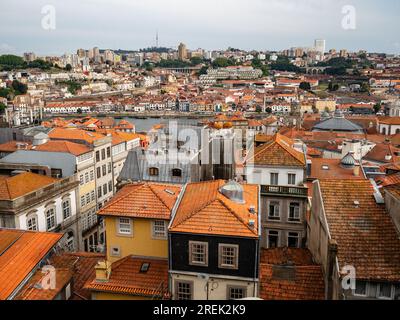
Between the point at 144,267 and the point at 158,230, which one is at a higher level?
the point at 158,230

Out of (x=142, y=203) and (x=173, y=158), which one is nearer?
(x=142, y=203)

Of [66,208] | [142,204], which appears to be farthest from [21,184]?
[142,204]

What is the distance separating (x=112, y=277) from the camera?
34.7ft

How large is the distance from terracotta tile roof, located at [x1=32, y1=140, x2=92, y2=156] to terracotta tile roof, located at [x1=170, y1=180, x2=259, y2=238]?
1151 cm

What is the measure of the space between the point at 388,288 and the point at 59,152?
1631 centimetres

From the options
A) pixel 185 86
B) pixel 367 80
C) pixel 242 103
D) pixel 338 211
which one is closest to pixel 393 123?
pixel 338 211

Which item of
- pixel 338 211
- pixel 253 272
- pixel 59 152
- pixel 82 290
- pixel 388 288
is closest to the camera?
pixel 388 288

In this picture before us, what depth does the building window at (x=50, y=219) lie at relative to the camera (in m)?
17.4

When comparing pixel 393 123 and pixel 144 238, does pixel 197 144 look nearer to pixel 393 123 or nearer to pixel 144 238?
pixel 144 238

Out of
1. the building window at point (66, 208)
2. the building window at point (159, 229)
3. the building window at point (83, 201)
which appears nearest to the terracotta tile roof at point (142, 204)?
the building window at point (159, 229)

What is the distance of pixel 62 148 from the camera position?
20.7m

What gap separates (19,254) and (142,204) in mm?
3397

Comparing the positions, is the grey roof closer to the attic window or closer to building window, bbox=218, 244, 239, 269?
the attic window

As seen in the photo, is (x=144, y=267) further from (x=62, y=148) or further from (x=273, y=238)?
(x=62, y=148)
